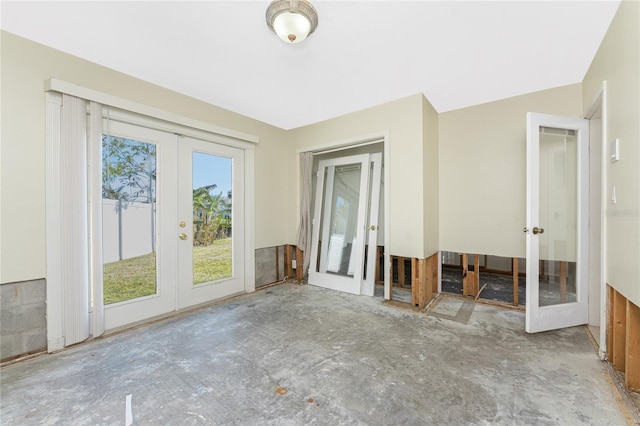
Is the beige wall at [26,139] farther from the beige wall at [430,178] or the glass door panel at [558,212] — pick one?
the glass door panel at [558,212]

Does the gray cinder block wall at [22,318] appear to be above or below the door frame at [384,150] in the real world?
below

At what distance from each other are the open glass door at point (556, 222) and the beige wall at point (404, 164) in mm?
1051

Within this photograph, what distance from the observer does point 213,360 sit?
6.73 ft

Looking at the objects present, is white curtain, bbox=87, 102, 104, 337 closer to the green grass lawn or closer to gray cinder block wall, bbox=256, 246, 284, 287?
the green grass lawn

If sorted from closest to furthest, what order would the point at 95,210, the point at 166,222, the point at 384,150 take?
the point at 95,210
the point at 166,222
the point at 384,150

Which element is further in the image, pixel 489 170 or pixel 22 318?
pixel 489 170

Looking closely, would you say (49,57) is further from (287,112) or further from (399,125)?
(399,125)

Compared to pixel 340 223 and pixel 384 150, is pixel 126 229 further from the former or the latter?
pixel 384 150

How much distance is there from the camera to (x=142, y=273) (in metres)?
2.79

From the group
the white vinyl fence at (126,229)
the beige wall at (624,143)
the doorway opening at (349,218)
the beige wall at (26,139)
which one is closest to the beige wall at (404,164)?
the doorway opening at (349,218)

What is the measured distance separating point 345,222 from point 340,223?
0.30ft

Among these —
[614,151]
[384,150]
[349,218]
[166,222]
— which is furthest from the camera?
[349,218]

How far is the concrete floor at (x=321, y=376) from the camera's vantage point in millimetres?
1496

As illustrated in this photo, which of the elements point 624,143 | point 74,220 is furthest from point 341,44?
point 74,220
